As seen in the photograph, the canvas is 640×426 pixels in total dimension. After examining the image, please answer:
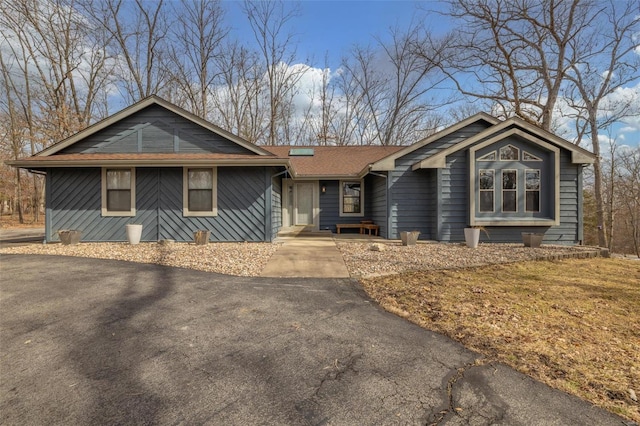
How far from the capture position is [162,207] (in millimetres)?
9531

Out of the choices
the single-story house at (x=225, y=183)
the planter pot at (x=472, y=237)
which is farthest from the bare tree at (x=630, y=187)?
the planter pot at (x=472, y=237)

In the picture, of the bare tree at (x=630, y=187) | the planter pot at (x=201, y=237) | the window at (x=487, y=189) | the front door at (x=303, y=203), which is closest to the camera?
the planter pot at (x=201, y=237)

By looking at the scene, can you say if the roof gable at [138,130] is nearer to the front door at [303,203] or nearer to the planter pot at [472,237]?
the front door at [303,203]

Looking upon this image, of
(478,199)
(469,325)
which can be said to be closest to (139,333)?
(469,325)

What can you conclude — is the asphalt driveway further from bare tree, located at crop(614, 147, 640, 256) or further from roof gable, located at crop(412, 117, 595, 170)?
bare tree, located at crop(614, 147, 640, 256)

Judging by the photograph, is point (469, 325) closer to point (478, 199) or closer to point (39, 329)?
point (39, 329)

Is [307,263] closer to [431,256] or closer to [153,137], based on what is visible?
[431,256]

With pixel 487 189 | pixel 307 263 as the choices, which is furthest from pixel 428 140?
pixel 307 263

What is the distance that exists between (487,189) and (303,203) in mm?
7230

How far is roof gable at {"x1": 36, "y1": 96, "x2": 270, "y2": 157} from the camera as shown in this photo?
964 cm

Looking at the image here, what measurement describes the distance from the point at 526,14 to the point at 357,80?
1213 centimetres

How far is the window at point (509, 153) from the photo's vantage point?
9.55 m

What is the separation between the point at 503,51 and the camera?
1655cm

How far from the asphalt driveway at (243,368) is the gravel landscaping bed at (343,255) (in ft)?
6.56
